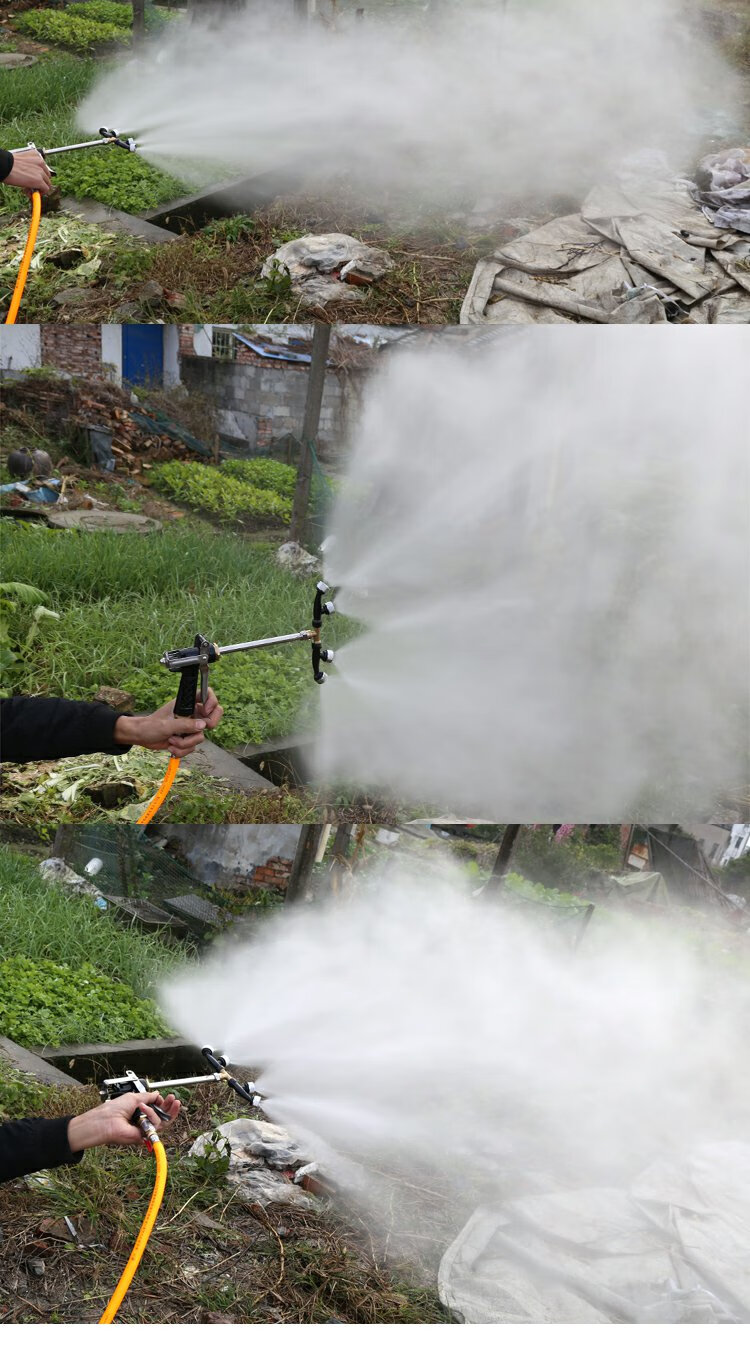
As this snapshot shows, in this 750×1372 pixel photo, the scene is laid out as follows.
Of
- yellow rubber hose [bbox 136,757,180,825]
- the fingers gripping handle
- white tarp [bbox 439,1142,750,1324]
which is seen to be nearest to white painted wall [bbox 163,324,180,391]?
the fingers gripping handle

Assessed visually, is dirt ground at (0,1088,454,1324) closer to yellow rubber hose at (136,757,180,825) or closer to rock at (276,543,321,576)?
→ yellow rubber hose at (136,757,180,825)

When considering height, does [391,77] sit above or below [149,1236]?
above

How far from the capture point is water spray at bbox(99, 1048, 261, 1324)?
11.8 feet

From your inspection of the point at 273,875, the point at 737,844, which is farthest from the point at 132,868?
the point at 737,844

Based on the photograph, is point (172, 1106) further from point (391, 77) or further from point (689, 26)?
point (689, 26)

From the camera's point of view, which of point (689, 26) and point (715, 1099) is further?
point (689, 26)

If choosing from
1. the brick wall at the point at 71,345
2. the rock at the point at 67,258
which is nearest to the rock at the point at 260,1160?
the brick wall at the point at 71,345

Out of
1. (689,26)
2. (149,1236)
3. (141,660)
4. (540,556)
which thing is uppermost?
(689,26)

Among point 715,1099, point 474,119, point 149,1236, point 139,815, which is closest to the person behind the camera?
point 149,1236

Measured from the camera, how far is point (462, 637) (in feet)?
16.2

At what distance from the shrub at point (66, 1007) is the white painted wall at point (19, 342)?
2130 mm

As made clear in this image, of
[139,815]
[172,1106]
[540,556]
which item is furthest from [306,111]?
[172,1106]

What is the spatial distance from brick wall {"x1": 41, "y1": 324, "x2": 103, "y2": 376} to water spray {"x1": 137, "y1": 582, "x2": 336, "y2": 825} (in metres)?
1.10

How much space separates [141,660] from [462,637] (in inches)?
47.0
